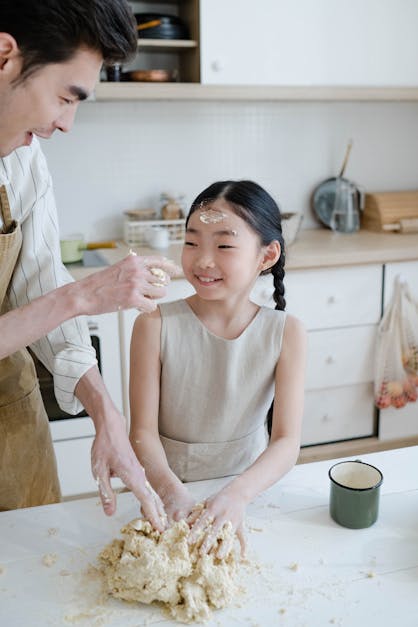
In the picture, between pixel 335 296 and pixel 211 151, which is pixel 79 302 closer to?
pixel 335 296

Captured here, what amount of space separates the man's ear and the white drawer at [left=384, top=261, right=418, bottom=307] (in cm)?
208

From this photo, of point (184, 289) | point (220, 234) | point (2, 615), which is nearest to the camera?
point (2, 615)

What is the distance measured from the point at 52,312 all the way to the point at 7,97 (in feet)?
1.09

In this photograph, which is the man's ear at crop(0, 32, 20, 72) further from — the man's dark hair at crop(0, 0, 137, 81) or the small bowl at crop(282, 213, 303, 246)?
the small bowl at crop(282, 213, 303, 246)

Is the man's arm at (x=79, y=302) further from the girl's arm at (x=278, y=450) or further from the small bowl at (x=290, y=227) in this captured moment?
the small bowl at (x=290, y=227)

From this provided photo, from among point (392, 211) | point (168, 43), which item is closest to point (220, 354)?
point (168, 43)

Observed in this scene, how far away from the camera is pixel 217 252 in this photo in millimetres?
1357

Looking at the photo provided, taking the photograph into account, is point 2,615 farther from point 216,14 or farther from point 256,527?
point 216,14

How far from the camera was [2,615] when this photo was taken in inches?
35.3

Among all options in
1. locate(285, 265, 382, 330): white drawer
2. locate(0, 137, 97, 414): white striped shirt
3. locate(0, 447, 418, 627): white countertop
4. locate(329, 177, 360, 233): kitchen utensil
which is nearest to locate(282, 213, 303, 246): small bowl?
locate(285, 265, 382, 330): white drawer

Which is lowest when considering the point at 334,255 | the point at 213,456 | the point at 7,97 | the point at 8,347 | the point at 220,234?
the point at 213,456

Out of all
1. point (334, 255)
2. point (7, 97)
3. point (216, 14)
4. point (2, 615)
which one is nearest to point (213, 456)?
point (2, 615)

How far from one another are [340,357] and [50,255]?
1.74 m

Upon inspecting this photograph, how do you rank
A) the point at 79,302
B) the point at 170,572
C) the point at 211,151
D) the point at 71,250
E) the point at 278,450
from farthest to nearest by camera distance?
the point at 211,151
the point at 71,250
the point at 278,450
the point at 79,302
the point at 170,572
